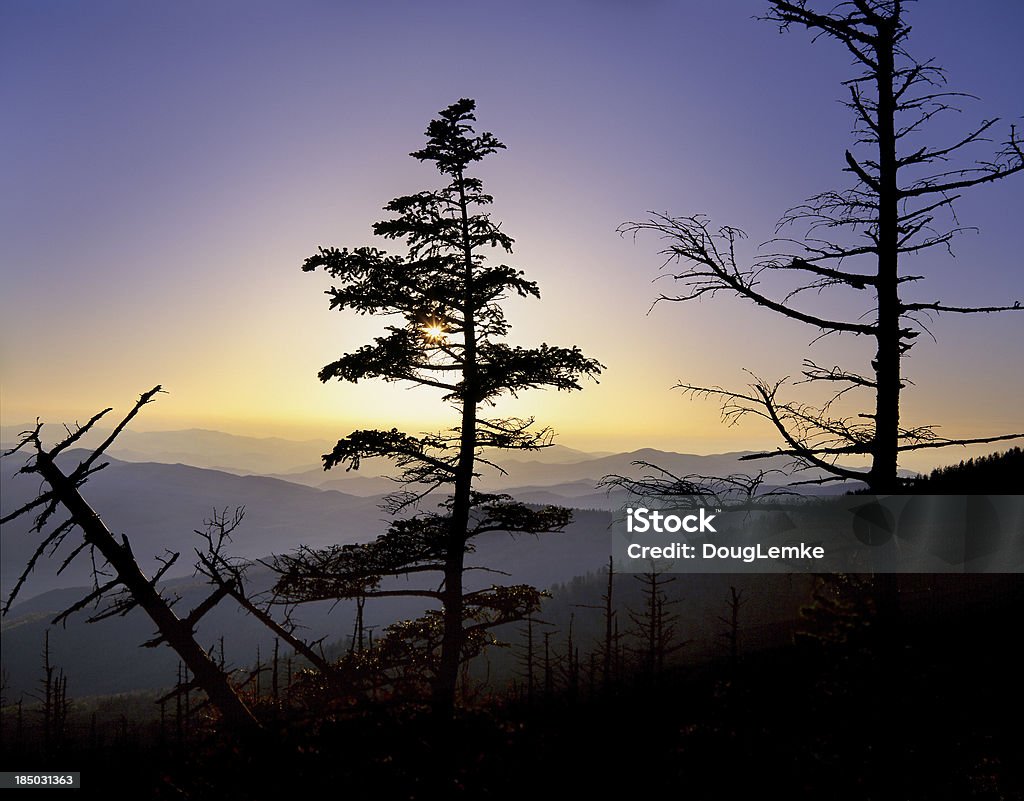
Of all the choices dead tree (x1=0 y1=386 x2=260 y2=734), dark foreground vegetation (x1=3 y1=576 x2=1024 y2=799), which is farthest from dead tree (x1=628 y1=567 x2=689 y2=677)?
dead tree (x1=0 y1=386 x2=260 y2=734)

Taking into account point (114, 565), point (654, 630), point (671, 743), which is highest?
point (114, 565)

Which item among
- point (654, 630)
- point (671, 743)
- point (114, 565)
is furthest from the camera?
point (654, 630)

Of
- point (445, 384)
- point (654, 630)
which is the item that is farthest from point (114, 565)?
point (654, 630)

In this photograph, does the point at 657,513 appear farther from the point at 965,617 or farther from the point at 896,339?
the point at 965,617

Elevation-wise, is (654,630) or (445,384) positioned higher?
(445,384)

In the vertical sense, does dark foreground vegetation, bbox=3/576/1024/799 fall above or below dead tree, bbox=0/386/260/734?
below

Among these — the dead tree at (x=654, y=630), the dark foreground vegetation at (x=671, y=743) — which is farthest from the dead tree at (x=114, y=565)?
the dead tree at (x=654, y=630)

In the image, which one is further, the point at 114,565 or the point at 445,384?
the point at 445,384

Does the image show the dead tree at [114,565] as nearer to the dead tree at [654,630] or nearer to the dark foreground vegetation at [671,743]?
the dark foreground vegetation at [671,743]

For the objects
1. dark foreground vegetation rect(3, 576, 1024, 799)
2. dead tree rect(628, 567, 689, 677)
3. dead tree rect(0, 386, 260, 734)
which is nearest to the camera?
dead tree rect(0, 386, 260, 734)

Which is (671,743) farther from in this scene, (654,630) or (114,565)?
(654,630)

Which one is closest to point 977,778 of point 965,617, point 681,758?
point 681,758

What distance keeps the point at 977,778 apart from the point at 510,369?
41.4 feet

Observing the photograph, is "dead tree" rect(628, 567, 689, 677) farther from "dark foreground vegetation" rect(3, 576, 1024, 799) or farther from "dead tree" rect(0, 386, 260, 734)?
"dead tree" rect(0, 386, 260, 734)
